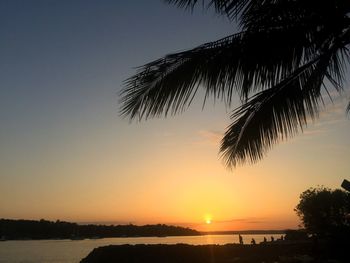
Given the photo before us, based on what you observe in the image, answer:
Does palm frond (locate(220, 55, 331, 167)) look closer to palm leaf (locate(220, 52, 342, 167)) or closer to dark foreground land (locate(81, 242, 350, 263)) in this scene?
palm leaf (locate(220, 52, 342, 167))

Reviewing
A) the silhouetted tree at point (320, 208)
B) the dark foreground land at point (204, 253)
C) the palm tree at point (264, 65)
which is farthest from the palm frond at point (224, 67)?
the silhouetted tree at point (320, 208)

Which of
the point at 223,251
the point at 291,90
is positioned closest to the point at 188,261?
the point at 223,251

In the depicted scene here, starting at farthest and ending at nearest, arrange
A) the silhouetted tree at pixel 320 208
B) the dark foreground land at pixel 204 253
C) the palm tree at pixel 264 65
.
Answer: the silhouetted tree at pixel 320 208
the dark foreground land at pixel 204 253
the palm tree at pixel 264 65

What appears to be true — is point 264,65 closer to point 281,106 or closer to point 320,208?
point 281,106

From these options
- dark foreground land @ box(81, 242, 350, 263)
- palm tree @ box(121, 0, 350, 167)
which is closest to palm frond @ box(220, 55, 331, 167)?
palm tree @ box(121, 0, 350, 167)

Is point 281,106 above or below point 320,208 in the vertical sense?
below

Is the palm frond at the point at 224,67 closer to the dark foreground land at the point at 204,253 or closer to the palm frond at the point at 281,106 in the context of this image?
the palm frond at the point at 281,106

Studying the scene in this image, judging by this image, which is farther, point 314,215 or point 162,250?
point 314,215

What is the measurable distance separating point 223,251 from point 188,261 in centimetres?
281

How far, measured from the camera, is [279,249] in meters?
34.1

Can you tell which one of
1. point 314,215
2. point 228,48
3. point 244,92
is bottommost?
point 244,92

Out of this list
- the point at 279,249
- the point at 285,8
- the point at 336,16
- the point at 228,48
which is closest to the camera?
the point at 336,16

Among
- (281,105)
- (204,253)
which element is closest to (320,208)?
(204,253)

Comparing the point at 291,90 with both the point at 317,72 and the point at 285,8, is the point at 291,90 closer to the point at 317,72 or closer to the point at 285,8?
the point at 317,72
